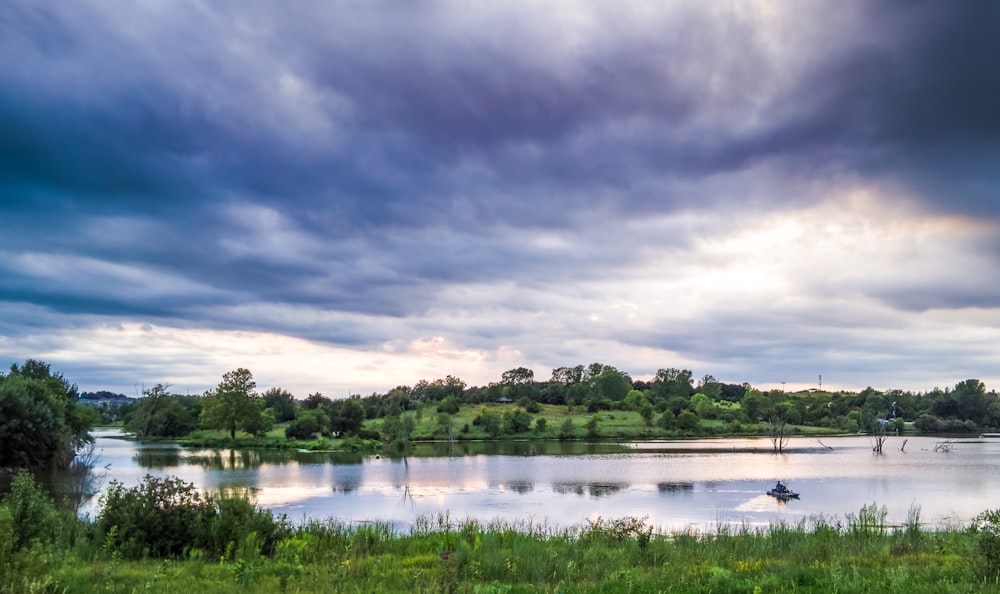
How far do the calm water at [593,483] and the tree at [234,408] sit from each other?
1716 cm

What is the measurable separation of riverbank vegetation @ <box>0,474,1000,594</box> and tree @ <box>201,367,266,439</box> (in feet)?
281

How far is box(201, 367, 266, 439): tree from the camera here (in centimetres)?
9669

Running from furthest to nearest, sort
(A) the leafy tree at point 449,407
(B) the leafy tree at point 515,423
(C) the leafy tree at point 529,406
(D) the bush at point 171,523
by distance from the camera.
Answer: (C) the leafy tree at point 529,406 → (A) the leafy tree at point 449,407 → (B) the leafy tree at point 515,423 → (D) the bush at point 171,523

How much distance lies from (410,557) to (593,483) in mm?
34343

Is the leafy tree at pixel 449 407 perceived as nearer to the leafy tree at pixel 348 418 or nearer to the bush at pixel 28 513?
the leafy tree at pixel 348 418

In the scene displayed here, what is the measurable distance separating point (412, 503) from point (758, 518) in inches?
685

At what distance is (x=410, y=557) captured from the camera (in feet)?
43.3

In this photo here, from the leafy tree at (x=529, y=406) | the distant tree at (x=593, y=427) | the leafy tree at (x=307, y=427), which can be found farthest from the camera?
the leafy tree at (x=529, y=406)

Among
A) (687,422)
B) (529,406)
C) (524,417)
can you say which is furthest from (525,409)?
(687,422)

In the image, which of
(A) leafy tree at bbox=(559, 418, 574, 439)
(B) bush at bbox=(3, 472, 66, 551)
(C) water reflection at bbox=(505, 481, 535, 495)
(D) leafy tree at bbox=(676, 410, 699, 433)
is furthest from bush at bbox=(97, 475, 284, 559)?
(D) leafy tree at bbox=(676, 410, 699, 433)

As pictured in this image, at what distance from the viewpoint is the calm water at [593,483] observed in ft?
101

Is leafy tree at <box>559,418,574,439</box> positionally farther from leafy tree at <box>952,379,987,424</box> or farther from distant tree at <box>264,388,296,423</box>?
leafy tree at <box>952,379,987,424</box>

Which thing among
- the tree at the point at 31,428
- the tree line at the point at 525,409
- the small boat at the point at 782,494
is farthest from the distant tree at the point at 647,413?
the tree at the point at 31,428

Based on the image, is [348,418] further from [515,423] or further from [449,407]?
[449,407]
